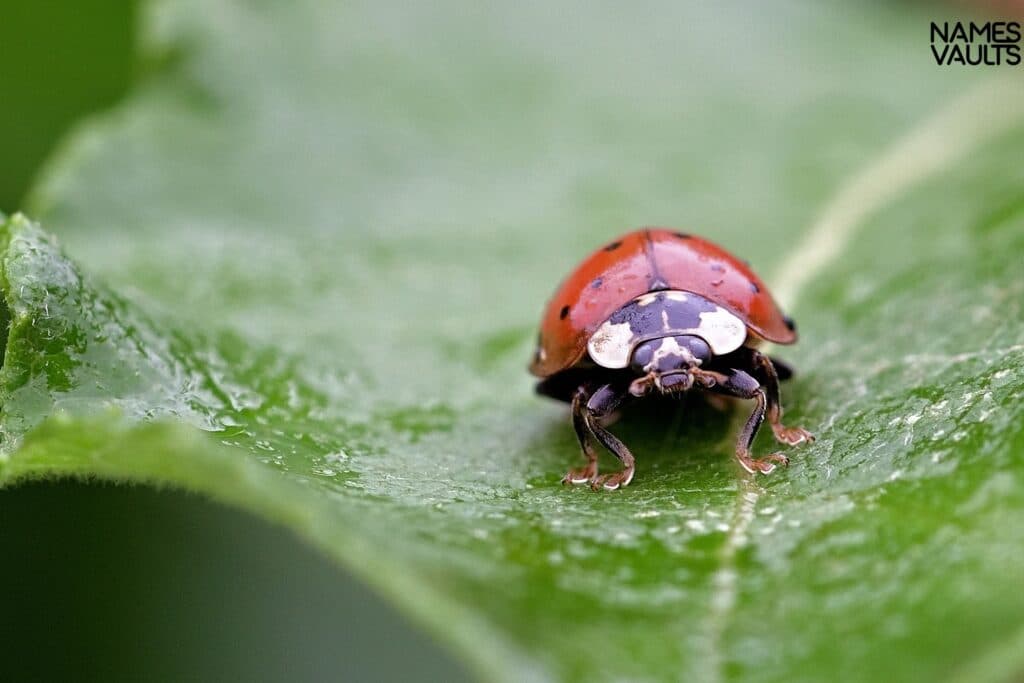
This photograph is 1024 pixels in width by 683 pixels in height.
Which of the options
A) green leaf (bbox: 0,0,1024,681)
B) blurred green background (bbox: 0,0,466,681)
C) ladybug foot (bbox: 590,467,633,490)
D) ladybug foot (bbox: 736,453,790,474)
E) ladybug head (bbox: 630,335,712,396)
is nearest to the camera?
green leaf (bbox: 0,0,1024,681)

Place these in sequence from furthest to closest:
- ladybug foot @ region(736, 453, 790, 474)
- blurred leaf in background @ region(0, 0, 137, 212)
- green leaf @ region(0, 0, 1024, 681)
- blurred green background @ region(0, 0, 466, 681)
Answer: blurred leaf in background @ region(0, 0, 137, 212) < blurred green background @ region(0, 0, 466, 681) < ladybug foot @ region(736, 453, 790, 474) < green leaf @ region(0, 0, 1024, 681)

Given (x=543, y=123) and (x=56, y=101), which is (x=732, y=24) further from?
(x=56, y=101)

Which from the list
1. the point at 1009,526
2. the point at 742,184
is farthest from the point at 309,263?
the point at 1009,526

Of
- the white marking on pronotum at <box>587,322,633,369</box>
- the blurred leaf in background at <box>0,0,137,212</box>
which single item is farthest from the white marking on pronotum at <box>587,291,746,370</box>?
the blurred leaf in background at <box>0,0,137,212</box>

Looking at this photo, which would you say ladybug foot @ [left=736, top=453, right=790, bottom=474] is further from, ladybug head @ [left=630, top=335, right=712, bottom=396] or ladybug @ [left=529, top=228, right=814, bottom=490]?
ladybug head @ [left=630, top=335, right=712, bottom=396]

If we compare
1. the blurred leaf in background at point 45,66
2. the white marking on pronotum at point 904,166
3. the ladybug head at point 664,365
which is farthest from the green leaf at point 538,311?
the blurred leaf in background at point 45,66

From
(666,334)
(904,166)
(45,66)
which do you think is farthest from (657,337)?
(45,66)

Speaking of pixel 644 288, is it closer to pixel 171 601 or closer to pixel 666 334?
pixel 666 334

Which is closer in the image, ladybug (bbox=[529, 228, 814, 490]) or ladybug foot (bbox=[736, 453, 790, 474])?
ladybug foot (bbox=[736, 453, 790, 474])
